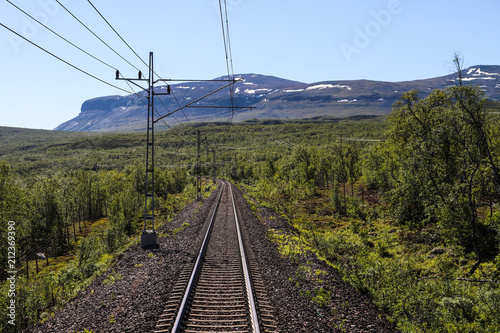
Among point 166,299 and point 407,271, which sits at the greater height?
point 166,299

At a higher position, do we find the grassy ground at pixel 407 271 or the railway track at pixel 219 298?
the railway track at pixel 219 298

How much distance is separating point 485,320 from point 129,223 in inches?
1491

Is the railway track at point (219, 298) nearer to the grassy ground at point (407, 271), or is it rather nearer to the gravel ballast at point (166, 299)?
the gravel ballast at point (166, 299)

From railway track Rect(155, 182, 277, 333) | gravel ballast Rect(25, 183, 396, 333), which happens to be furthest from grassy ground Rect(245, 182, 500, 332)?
railway track Rect(155, 182, 277, 333)

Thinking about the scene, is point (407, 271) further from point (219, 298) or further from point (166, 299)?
point (166, 299)

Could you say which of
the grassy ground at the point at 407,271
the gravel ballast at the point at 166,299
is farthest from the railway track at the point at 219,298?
the grassy ground at the point at 407,271

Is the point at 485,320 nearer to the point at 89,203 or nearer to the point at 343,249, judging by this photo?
the point at 343,249

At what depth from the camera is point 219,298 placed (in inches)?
370

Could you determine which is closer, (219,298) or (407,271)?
(219,298)

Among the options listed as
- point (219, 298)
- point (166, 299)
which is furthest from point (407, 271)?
point (166, 299)

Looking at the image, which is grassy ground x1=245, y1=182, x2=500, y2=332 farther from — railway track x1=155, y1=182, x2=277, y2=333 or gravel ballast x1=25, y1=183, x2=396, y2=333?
railway track x1=155, y1=182, x2=277, y2=333

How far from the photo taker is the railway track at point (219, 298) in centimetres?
774

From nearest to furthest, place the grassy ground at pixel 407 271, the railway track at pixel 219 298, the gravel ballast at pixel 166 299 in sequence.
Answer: the railway track at pixel 219 298 → the gravel ballast at pixel 166 299 → the grassy ground at pixel 407 271

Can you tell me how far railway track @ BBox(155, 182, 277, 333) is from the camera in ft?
25.4
